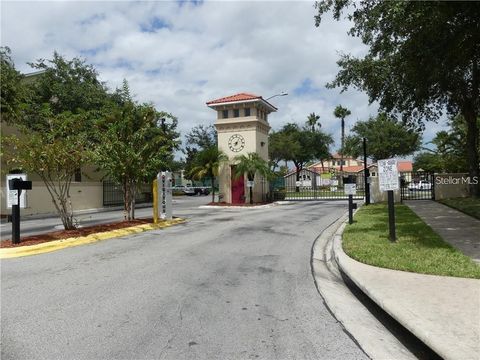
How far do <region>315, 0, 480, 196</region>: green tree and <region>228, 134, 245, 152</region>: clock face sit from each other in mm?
11563

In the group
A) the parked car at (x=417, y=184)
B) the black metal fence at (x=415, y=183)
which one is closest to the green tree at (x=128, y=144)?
the black metal fence at (x=415, y=183)

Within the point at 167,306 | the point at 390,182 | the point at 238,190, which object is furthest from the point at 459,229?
the point at 238,190

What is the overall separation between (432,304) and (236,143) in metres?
26.6

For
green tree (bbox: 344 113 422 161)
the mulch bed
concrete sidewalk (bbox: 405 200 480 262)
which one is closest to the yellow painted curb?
the mulch bed

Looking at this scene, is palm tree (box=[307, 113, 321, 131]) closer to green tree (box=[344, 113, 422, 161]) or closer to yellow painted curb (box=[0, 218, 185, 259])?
green tree (box=[344, 113, 422, 161])

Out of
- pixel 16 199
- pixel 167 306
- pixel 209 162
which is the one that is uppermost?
pixel 209 162

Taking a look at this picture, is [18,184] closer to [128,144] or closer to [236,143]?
[128,144]

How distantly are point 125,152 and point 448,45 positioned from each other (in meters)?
10.2

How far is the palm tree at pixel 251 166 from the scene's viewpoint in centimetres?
A: 3011

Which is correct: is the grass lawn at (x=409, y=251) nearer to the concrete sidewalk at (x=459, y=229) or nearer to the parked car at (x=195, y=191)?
the concrete sidewalk at (x=459, y=229)

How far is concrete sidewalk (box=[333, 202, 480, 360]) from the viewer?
179 inches

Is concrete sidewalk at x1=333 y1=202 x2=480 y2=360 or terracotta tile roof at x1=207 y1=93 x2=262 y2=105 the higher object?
terracotta tile roof at x1=207 y1=93 x2=262 y2=105

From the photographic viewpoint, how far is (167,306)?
6.09 metres

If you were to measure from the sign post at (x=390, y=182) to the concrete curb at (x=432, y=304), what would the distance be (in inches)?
111
